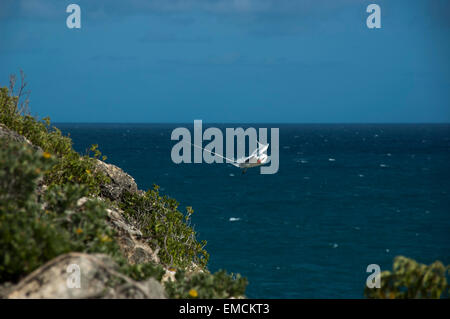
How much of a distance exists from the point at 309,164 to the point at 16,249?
12491 cm

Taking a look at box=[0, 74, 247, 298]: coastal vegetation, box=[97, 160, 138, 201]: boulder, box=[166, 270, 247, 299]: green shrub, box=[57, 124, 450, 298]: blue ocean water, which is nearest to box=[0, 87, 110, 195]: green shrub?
box=[97, 160, 138, 201]: boulder

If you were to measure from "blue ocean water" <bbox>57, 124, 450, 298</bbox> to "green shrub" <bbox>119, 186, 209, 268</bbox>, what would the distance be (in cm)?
2080

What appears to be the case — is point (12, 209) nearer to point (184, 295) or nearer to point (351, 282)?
point (184, 295)

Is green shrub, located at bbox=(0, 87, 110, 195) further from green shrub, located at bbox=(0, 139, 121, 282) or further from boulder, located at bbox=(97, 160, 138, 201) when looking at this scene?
green shrub, located at bbox=(0, 139, 121, 282)

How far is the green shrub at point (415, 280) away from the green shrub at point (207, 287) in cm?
253

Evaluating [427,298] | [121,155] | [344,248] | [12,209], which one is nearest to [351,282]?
[344,248]

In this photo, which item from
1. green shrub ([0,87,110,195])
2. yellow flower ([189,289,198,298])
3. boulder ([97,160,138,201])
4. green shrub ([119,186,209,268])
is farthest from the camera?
boulder ([97,160,138,201])

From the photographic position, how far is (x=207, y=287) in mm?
8930

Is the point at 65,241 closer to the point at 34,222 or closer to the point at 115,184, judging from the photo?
the point at 34,222

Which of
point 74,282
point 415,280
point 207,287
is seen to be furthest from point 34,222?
point 415,280

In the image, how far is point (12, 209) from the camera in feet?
26.7

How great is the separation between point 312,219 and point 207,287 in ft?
185

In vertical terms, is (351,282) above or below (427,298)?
below

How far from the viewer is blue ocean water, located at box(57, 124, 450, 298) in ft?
143
